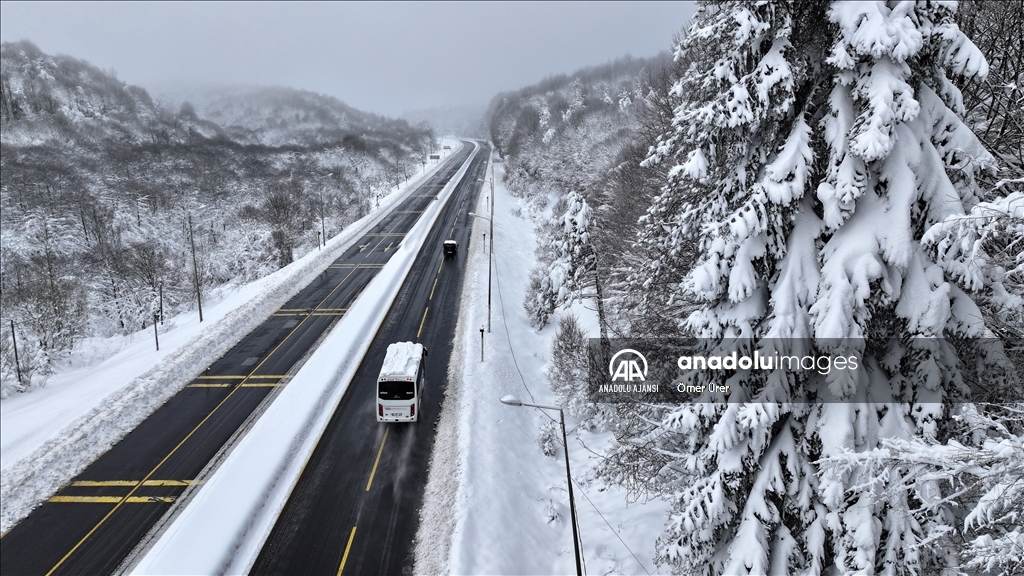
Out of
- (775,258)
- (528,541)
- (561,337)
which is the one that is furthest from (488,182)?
(775,258)

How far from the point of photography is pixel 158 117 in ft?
535

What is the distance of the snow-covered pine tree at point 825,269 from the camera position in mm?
7082

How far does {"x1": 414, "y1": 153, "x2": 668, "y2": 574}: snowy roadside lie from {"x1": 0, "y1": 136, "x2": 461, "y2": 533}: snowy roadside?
14285 millimetres

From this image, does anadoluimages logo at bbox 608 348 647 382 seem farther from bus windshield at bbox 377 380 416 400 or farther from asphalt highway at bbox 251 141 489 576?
bus windshield at bbox 377 380 416 400

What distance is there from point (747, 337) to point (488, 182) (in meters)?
94.1

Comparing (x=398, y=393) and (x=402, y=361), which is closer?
(x=398, y=393)

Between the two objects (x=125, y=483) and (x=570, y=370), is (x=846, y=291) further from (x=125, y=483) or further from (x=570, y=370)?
(x=125, y=483)

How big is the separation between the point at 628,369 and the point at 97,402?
2477 cm

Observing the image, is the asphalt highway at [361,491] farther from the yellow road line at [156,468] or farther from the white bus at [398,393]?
the yellow road line at [156,468]

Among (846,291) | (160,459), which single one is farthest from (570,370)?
(846,291)

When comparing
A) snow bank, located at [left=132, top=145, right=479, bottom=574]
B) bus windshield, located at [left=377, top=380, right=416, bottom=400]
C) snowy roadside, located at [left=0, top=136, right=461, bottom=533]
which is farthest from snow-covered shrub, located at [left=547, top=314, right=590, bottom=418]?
snowy roadside, located at [left=0, top=136, right=461, bottom=533]

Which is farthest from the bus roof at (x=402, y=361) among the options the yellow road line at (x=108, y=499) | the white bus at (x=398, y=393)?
the yellow road line at (x=108, y=499)

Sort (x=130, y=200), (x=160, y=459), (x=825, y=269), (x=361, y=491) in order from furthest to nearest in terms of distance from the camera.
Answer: (x=130, y=200) < (x=160, y=459) < (x=361, y=491) < (x=825, y=269)

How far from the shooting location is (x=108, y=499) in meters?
18.2
